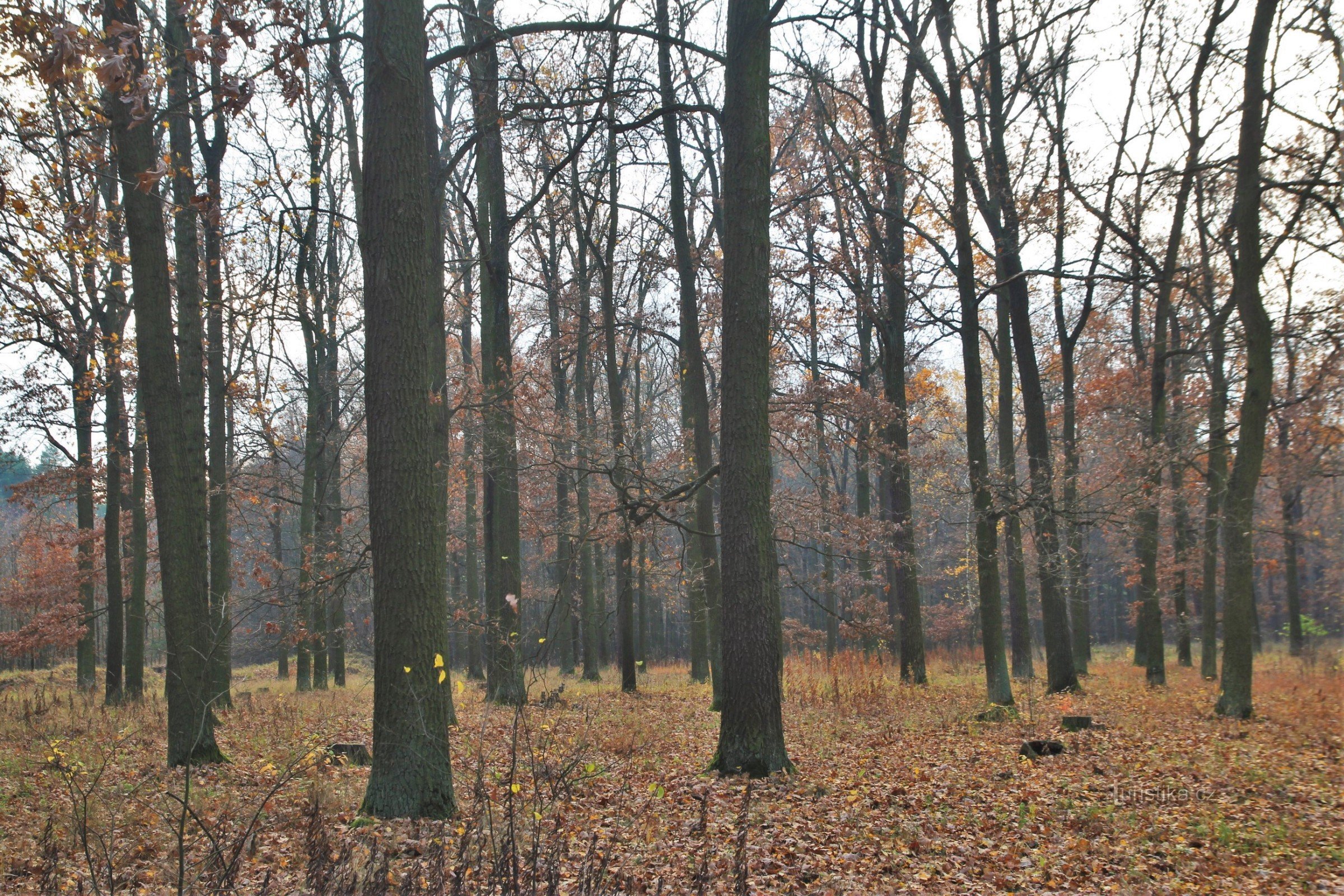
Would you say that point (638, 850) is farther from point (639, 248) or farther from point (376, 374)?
point (639, 248)

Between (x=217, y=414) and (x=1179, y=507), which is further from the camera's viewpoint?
(x=1179, y=507)

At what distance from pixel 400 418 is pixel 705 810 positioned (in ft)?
11.7

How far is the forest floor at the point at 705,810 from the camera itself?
407 cm

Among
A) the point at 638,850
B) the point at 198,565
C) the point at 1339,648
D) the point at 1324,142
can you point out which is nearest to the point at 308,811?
the point at 638,850

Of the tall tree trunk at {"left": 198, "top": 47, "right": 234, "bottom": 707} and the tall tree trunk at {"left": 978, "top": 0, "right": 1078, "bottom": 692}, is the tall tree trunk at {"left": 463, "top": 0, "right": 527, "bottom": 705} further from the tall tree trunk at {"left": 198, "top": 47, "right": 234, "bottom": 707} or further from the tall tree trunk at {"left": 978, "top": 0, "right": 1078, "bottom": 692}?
the tall tree trunk at {"left": 978, "top": 0, "right": 1078, "bottom": 692}

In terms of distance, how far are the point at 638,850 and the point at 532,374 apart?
33.4ft

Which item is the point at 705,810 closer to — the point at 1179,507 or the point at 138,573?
the point at 138,573

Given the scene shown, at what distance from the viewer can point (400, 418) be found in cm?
583

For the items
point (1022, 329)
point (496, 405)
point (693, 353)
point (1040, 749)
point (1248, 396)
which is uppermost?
point (1022, 329)

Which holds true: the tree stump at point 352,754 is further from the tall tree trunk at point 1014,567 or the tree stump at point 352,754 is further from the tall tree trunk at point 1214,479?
the tall tree trunk at point 1214,479

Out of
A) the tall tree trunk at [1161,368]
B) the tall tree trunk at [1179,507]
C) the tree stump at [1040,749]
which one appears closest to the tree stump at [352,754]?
the tree stump at [1040,749]

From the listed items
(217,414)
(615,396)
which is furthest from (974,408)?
(217,414)

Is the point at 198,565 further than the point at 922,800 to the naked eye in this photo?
Answer: Yes

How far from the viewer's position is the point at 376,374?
583cm
